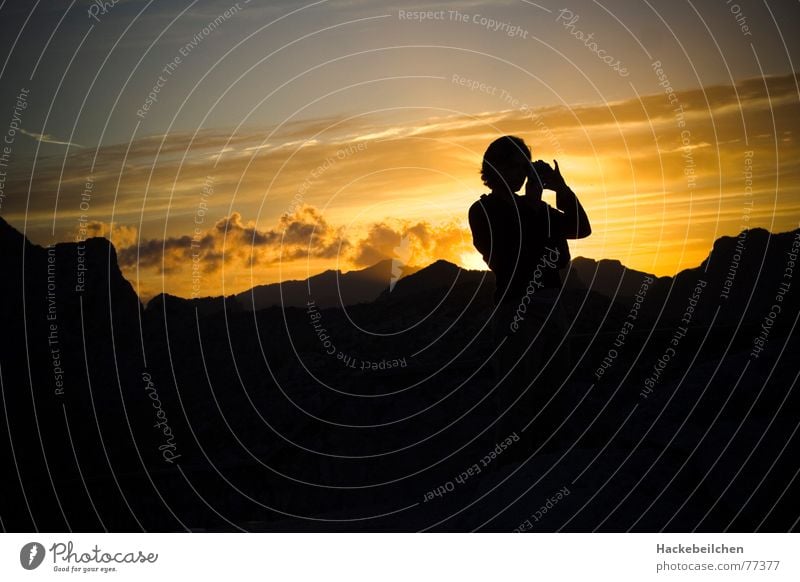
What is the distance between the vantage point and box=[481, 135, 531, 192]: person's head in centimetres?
1116

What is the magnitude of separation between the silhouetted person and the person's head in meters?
0.01

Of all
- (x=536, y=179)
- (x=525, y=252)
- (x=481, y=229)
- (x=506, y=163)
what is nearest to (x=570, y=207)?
(x=536, y=179)

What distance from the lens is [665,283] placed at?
16781 millimetres

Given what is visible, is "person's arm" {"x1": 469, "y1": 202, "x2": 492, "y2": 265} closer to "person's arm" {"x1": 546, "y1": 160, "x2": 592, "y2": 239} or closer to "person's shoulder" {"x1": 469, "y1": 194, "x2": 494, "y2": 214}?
"person's shoulder" {"x1": 469, "y1": 194, "x2": 494, "y2": 214}

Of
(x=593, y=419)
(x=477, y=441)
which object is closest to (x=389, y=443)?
A: (x=477, y=441)

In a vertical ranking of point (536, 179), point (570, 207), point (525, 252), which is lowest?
point (525, 252)

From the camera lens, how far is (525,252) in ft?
37.5

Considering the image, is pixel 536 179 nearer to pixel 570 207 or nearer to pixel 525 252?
pixel 570 207

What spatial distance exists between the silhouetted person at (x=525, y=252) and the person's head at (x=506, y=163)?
1 centimetres

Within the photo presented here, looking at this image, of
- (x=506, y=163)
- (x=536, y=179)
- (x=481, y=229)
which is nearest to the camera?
(x=506, y=163)

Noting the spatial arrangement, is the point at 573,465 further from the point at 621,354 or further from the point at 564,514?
the point at 621,354

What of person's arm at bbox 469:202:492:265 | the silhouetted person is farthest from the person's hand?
person's arm at bbox 469:202:492:265

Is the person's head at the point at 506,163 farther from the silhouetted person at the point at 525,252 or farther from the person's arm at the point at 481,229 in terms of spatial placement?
the person's arm at the point at 481,229

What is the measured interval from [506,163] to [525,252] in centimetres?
102
